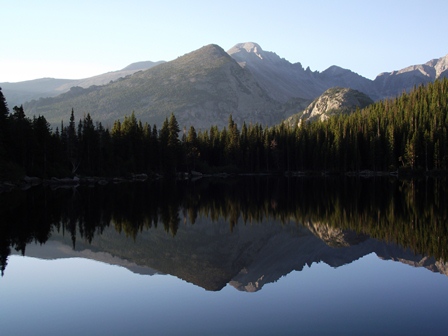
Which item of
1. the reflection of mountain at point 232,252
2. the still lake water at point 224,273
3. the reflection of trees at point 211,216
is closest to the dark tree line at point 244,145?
the reflection of trees at point 211,216

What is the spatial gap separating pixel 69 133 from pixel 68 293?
272 ft

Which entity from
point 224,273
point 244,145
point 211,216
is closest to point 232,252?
point 224,273

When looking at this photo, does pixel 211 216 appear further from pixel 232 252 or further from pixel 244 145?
pixel 244 145

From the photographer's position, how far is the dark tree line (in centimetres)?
8262

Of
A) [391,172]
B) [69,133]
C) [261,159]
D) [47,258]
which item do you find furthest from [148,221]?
[261,159]

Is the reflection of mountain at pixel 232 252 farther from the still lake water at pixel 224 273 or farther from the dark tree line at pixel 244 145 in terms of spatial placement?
the dark tree line at pixel 244 145

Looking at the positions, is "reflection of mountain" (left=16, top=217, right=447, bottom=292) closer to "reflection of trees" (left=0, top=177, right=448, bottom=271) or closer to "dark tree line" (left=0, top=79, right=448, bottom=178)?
"reflection of trees" (left=0, top=177, right=448, bottom=271)

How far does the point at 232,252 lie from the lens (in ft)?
78.7

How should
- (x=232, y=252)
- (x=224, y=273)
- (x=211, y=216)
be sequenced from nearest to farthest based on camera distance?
1. (x=224, y=273)
2. (x=232, y=252)
3. (x=211, y=216)

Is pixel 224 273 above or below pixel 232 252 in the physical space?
above

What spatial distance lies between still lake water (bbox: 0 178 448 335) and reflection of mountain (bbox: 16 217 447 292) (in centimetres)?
7

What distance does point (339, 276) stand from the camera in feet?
60.3

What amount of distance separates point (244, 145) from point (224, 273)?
126 meters

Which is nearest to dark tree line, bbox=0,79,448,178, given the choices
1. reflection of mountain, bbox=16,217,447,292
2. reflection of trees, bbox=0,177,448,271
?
reflection of trees, bbox=0,177,448,271
